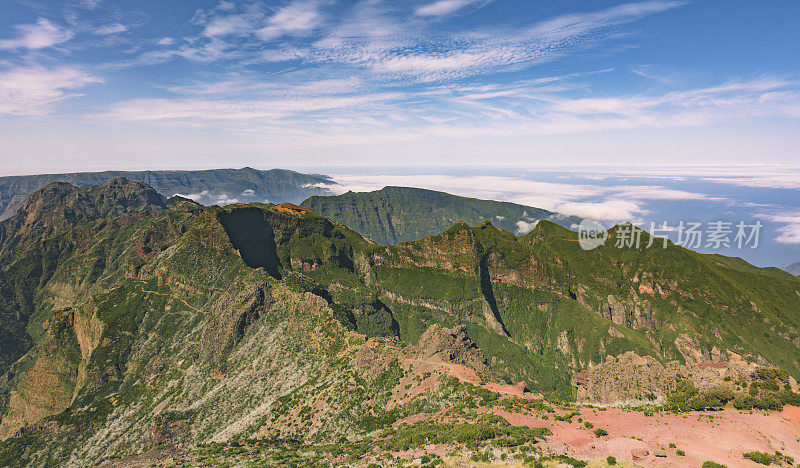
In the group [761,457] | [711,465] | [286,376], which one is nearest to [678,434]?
[761,457]

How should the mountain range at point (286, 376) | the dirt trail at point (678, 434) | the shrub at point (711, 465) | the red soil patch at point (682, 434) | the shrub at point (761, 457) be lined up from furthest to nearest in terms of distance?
1. the mountain range at point (286, 376)
2. the red soil patch at point (682, 434)
3. the dirt trail at point (678, 434)
4. the shrub at point (761, 457)
5. the shrub at point (711, 465)

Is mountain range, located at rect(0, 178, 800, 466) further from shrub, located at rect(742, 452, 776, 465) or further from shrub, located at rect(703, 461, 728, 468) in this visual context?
shrub, located at rect(703, 461, 728, 468)

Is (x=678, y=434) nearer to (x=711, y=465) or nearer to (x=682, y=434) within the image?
(x=682, y=434)

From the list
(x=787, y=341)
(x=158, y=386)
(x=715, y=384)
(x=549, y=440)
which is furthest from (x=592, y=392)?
(x=787, y=341)

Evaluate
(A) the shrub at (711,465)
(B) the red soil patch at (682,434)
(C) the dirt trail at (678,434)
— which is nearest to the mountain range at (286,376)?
(C) the dirt trail at (678,434)

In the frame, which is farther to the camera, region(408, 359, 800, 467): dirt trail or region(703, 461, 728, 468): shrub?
region(408, 359, 800, 467): dirt trail

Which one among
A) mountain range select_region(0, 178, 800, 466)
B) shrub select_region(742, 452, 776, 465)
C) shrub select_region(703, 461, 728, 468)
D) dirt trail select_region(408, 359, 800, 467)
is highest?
shrub select_region(703, 461, 728, 468)

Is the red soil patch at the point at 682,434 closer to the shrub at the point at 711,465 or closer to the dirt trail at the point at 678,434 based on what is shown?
the dirt trail at the point at 678,434

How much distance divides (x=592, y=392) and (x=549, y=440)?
5273 cm

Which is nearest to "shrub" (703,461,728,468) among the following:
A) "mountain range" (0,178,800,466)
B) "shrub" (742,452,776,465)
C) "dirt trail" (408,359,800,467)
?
"dirt trail" (408,359,800,467)

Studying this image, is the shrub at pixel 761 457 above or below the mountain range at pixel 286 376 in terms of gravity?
above

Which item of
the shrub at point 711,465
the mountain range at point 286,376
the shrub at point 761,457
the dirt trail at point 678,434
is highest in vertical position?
the shrub at point 711,465

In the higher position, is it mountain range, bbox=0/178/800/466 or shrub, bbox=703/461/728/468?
shrub, bbox=703/461/728/468

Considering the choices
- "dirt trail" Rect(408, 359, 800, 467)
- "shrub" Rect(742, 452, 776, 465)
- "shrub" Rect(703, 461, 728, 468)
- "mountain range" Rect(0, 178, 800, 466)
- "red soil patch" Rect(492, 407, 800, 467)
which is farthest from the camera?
"mountain range" Rect(0, 178, 800, 466)
